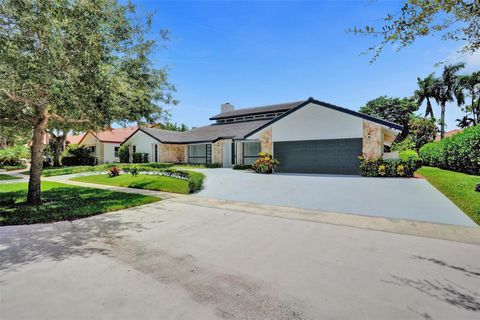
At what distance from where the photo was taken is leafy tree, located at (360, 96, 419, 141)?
→ 41.8m

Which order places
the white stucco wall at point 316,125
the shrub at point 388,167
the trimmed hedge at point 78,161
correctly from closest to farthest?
the shrub at point 388,167, the white stucco wall at point 316,125, the trimmed hedge at point 78,161

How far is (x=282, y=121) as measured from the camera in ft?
70.4

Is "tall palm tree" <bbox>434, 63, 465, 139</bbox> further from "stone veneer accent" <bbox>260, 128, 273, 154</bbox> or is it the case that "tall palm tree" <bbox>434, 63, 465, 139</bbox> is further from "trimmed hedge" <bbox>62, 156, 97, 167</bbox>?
"trimmed hedge" <bbox>62, 156, 97, 167</bbox>

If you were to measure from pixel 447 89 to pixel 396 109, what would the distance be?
7.12 m

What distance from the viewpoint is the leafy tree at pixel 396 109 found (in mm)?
41844

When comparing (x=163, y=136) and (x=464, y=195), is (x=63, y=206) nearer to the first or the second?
(x=464, y=195)

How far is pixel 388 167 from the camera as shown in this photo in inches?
666

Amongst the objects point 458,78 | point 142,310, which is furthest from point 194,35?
point 458,78

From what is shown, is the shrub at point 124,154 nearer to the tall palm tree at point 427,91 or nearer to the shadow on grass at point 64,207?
the shadow on grass at point 64,207

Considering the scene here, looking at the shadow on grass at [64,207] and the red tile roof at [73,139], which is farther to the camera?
the red tile roof at [73,139]

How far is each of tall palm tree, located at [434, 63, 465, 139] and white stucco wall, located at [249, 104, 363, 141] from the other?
28.8 m

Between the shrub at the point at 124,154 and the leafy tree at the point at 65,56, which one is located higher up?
the leafy tree at the point at 65,56

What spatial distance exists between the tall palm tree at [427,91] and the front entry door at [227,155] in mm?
33248

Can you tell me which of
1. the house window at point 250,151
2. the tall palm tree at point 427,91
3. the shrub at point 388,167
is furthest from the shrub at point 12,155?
the tall palm tree at point 427,91
